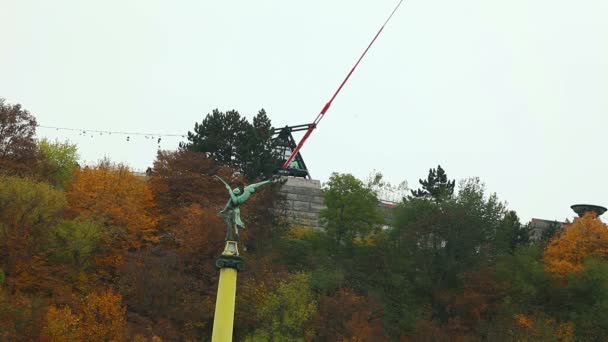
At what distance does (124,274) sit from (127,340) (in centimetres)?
577

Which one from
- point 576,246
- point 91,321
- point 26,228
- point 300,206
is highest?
point 300,206

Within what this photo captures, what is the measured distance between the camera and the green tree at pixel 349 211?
54344 mm

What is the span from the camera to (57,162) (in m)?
60.5

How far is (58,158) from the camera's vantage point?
6106cm

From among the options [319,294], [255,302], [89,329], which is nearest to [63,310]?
[89,329]

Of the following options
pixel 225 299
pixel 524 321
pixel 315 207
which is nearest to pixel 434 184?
pixel 315 207

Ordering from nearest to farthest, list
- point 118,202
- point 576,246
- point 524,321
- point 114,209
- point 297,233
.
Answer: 1. point 524,321
2. point 114,209
3. point 118,202
4. point 576,246
5. point 297,233

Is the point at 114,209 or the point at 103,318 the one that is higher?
the point at 114,209

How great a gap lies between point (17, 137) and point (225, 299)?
3605cm

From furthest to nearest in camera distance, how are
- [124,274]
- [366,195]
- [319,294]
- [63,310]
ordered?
[366,195], [319,294], [124,274], [63,310]

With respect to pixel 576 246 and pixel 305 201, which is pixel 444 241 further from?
pixel 305 201

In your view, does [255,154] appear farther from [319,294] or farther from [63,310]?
[63,310]

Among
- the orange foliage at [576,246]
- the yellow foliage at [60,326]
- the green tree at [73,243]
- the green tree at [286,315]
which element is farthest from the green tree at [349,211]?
the yellow foliage at [60,326]

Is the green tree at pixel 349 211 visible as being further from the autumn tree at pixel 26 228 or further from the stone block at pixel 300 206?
the autumn tree at pixel 26 228
